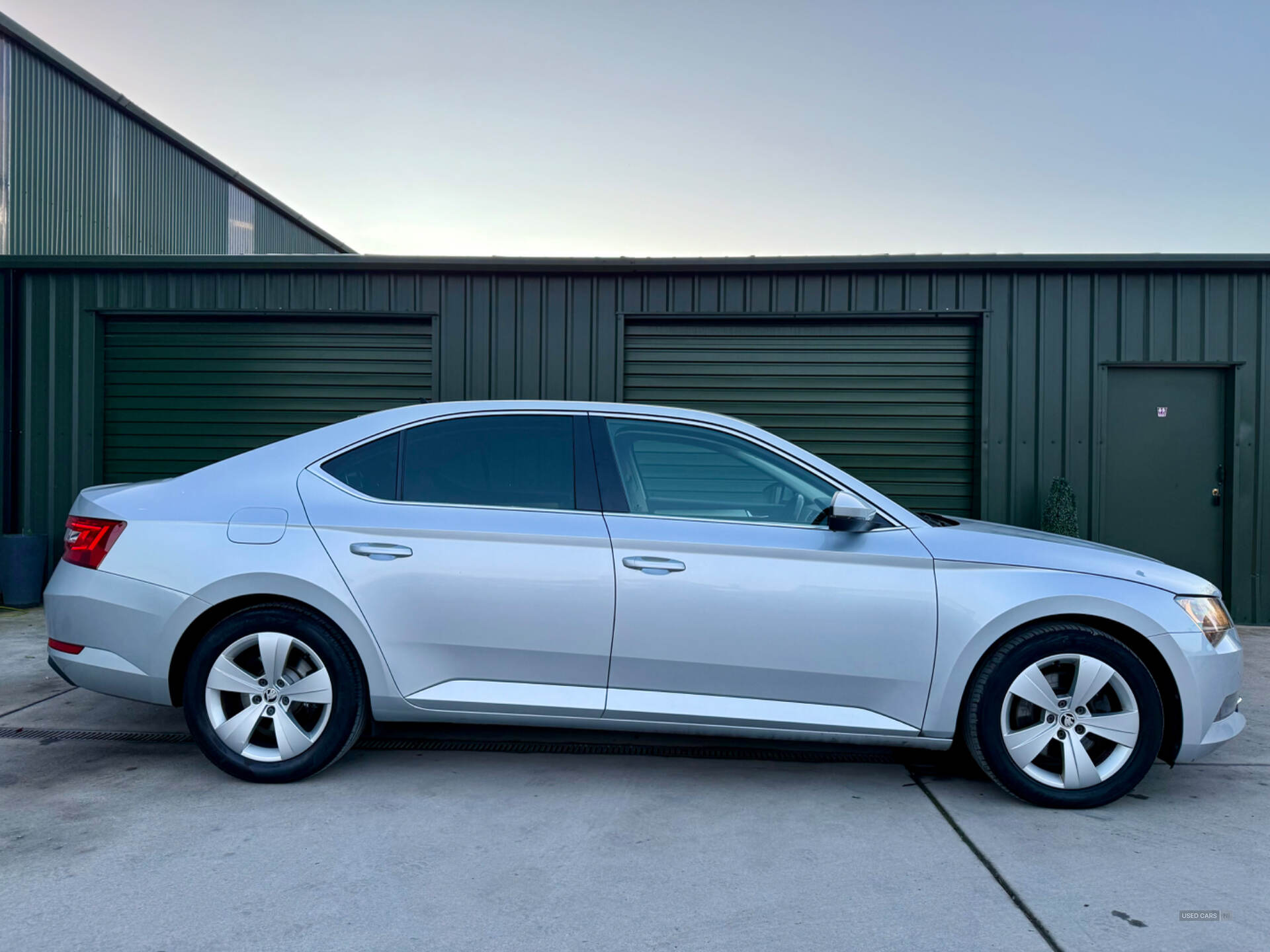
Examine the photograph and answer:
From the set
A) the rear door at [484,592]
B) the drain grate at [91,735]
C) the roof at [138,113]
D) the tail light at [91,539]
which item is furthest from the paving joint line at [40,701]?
the roof at [138,113]

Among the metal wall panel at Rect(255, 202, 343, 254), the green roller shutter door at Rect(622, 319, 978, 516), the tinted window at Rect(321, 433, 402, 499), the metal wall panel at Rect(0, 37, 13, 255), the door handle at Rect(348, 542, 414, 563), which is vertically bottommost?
the door handle at Rect(348, 542, 414, 563)

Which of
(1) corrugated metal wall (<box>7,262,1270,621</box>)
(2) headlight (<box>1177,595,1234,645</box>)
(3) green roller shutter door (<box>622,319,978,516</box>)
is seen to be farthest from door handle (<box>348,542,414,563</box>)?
(3) green roller shutter door (<box>622,319,978,516</box>)

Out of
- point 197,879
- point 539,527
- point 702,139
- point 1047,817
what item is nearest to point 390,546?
point 539,527

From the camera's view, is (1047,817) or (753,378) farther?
(753,378)

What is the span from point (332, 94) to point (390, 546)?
8.78 meters

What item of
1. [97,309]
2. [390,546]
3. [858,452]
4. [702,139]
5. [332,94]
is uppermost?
[332,94]

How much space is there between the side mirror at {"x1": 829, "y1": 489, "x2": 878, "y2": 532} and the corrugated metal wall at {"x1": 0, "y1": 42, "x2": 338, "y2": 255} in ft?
34.4

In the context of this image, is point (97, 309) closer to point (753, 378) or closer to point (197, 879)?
point (753, 378)

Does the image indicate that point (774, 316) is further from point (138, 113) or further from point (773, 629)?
point (138, 113)

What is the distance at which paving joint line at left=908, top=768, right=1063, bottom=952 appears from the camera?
2.40 m

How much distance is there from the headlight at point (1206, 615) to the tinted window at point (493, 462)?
8.42 feet

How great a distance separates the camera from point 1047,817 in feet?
10.7

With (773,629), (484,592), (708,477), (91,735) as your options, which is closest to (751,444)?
(708,477)

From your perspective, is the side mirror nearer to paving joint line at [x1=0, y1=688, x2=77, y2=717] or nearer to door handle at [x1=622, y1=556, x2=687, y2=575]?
door handle at [x1=622, y1=556, x2=687, y2=575]
